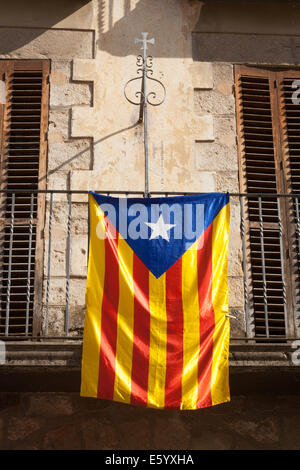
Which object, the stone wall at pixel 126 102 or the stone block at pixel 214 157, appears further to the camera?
the stone block at pixel 214 157

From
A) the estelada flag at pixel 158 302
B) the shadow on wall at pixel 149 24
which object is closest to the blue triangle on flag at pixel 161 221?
the estelada flag at pixel 158 302

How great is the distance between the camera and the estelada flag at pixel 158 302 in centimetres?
582

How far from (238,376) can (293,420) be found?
2.56 ft

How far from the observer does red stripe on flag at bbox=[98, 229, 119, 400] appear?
19.0 feet

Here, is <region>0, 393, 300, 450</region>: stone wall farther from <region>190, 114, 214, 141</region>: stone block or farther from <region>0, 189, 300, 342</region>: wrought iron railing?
<region>190, 114, 214, 141</region>: stone block

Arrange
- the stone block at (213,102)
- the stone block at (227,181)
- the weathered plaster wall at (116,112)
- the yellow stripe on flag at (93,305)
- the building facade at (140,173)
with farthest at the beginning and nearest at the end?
1. the stone block at (213,102)
2. the stone block at (227,181)
3. the weathered plaster wall at (116,112)
4. the building facade at (140,173)
5. the yellow stripe on flag at (93,305)

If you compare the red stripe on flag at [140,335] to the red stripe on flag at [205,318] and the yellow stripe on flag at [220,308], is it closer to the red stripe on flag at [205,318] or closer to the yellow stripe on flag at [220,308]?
the red stripe on flag at [205,318]

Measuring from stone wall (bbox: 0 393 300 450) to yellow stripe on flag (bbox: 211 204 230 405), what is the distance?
77 centimetres

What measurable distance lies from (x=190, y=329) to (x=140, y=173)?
2012 mm

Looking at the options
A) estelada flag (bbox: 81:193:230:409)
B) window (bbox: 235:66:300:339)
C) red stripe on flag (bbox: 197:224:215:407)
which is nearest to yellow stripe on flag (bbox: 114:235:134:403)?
estelada flag (bbox: 81:193:230:409)

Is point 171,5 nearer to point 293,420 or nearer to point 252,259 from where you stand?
point 252,259

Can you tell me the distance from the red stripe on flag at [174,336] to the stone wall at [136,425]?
76 cm

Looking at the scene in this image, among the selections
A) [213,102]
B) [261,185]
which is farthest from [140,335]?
[213,102]
